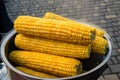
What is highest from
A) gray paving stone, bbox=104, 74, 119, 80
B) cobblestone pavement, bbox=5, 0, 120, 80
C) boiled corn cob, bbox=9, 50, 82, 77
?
boiled corn cob, bbox=9, 50, 82, 77

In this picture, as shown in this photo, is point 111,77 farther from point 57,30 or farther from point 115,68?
point 57,30

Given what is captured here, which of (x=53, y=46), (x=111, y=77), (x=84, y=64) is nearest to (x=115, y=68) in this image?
(x=111, y=77)

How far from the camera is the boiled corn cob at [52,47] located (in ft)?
6.51

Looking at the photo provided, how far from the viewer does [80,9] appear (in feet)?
21.1

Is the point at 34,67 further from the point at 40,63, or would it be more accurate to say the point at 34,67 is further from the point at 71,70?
the point at 71,70

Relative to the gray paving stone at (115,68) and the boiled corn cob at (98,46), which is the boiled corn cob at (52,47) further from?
the gray paving stone at (115,68)

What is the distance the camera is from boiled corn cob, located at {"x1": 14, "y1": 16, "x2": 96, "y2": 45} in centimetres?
196

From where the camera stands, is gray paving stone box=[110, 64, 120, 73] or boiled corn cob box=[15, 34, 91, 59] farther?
gray paving stone box=[110, 64, 120, 73]

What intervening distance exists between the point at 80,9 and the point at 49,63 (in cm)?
454

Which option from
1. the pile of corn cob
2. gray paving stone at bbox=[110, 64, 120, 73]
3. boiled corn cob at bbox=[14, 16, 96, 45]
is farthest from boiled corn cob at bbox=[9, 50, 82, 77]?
gray paving stone at bbox=[110, 64, 120, 73]

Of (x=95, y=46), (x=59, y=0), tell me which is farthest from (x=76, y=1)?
(x=95, y=46)

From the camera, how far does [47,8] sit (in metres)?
6.64

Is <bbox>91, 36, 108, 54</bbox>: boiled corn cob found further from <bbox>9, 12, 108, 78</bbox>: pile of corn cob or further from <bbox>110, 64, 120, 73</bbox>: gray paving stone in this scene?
<bbox>110, 64, 120, 73</bbox>: gray paving stone

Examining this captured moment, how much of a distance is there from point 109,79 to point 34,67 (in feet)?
7.40
